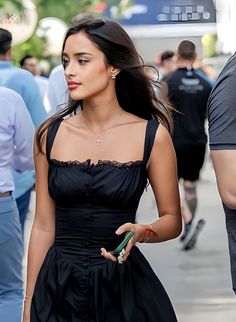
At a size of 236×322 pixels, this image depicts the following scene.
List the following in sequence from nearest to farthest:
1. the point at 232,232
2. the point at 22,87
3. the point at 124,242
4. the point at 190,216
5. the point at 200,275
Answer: the point at 124,242, the point at 232,232, the point at 22,87, the point at 200,275, the point at 190,216

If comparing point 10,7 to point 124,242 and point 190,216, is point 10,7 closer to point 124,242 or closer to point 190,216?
point 190,216

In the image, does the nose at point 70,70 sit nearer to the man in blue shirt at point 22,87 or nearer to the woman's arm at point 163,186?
the woman's arm at point 163,186

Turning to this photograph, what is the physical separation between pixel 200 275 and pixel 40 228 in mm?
5395

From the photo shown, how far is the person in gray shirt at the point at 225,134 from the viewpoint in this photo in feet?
11.7

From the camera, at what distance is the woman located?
12.3ft

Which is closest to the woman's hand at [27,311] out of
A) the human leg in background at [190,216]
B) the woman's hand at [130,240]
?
the woman's hand at [130,240]

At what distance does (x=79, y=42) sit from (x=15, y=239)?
5.87ft

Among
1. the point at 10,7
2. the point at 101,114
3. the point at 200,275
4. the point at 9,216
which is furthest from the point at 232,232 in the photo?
the point at 10,7

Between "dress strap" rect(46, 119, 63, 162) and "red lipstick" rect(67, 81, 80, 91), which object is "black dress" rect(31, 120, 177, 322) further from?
"red lipstick" rect(67, 81, 80, 91)

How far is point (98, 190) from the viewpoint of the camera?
12.3 feet

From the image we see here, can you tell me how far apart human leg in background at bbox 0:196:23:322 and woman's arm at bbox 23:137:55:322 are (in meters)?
1.37

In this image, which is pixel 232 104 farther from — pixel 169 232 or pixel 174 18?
pixel 174 18

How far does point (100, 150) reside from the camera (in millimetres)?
3848

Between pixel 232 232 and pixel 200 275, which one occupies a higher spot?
pixel 232 232
